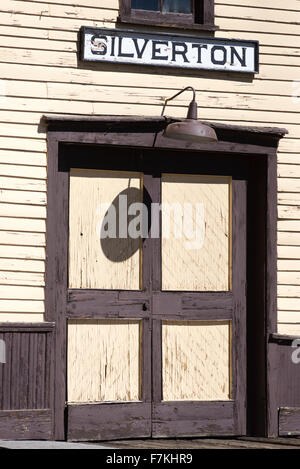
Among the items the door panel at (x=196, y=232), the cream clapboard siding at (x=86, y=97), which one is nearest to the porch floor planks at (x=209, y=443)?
the cream clapboard siding at (x=86, y=97)

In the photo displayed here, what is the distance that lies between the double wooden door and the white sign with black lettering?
903mm

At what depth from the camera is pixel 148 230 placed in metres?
11.1

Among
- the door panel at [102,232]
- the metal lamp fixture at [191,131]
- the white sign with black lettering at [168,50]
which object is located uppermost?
the white sign with black lettering at [168,50]

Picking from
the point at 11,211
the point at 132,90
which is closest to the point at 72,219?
the point at 11,211

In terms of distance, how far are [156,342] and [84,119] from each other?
89.5 inches

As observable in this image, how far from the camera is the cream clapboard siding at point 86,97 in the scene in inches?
418

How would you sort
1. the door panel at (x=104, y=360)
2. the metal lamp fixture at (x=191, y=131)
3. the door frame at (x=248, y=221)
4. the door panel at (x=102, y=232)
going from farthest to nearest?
the door panel at (x=102, y=232), the door panel at (x=104, y=360), the door frame at (x=248, y=221), the metal lamp fixture at (x=191, y=131)

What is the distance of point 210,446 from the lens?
34.4 feet

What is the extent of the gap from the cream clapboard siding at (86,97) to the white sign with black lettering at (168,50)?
99 millimetres

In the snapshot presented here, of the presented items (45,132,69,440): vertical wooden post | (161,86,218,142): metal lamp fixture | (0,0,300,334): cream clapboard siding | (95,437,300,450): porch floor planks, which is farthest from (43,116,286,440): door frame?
(161,86,218,142): metal lamp fixture

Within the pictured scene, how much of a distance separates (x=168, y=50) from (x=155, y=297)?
2.43m

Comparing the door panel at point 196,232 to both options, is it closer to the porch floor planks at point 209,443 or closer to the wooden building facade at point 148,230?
the wooden building facade at point 148,230

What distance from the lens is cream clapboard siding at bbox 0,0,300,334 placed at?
10609 mm
